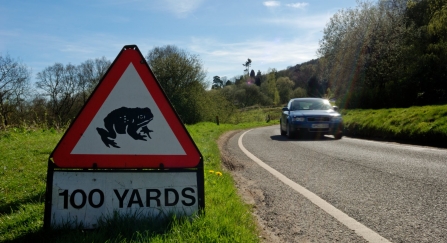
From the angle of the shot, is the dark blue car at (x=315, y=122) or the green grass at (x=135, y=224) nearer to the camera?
the green grass at (x=135, y=224)

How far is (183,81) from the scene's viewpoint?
44.2m

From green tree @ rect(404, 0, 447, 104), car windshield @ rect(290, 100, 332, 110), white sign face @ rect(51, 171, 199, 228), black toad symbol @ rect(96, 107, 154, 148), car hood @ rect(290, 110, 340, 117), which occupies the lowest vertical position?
white sign face @ rect(51, 171, 199, 228)

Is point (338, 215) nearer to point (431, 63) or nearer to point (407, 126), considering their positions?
point (407, 126)

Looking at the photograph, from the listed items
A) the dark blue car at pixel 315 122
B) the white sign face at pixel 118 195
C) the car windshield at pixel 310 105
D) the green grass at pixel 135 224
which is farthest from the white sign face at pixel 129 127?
the car windshield at pixel 310 105

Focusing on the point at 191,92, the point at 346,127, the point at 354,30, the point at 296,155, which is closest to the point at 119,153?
the point at 296,155

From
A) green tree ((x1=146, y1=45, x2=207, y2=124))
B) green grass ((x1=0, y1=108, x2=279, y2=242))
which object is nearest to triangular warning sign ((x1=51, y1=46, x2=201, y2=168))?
green grass ((x1=0, y1=108, x2=279, y2=242))

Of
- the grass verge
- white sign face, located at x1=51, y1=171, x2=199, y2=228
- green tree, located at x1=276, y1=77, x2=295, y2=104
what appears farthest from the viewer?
green tree, located at x1=276, y1=77, x2=295, y2=104

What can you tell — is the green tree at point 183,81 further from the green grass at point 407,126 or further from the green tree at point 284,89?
the green tree at point 284,89

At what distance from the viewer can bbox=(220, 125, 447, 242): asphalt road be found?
124 inches

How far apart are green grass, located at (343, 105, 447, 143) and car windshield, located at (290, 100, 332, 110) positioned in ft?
5.67

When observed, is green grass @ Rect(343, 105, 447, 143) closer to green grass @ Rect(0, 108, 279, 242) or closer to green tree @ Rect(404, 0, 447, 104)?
green grass @ Rect(0, 108, 279, 242)

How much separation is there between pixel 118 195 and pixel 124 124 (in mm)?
526

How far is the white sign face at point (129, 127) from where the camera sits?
278 cm

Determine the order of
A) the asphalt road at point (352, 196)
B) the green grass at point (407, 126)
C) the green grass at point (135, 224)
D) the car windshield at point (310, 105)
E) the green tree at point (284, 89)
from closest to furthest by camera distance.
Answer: the green grass at point (135, 224), the asphalt road at point (352, 196), the green grass at point (407, 126), the car windshield at point (310, 105), the green tree at point (284, 89)
